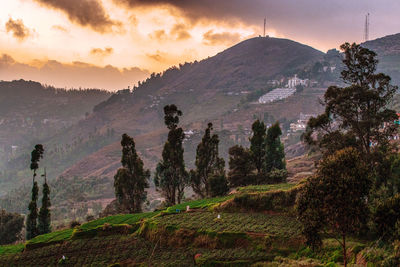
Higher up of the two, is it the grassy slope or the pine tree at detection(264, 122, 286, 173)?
the pine tree at detection(264, 122, 286, 173)

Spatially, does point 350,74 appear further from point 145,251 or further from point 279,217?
point 145,251

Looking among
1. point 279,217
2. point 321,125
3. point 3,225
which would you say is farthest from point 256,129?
point 3,225

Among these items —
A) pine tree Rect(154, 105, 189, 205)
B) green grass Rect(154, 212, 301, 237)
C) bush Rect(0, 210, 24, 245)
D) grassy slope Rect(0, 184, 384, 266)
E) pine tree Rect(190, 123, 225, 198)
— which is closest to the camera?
grassy slope Rect(0, 184, 384, 266)

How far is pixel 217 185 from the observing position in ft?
188

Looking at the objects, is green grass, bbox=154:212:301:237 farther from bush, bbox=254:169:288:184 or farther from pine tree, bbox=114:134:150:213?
bush, bbox=254:169:288:184

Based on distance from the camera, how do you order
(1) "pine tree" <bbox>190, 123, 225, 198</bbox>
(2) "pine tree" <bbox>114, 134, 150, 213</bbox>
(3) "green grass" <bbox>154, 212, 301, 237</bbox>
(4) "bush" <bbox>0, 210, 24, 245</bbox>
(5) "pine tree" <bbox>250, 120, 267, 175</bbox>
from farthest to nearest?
(4) "bush" <bbox>0, 210, 24, 245</bbox>, (1) "pine tree" <bbox>190, 123, 225, 198</bbox>, (5) "pine tree" <bbox>250, 120, 267, 175</bbox>, (2) "pine tree" <bbox>114, 134, 150, 213</bbox>, (3) "green grass" <bbox>154, 212, 301, 237</bbox>

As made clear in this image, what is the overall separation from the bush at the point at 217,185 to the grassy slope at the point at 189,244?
56.2 ft

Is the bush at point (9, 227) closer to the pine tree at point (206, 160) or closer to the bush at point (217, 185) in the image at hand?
the pine tree at point (206, 160)

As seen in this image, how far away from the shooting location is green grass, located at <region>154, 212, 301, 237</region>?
28845 mm

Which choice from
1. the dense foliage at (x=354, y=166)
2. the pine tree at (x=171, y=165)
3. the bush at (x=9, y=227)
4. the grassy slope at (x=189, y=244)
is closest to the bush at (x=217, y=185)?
the pine tree at (x=171, y=165)

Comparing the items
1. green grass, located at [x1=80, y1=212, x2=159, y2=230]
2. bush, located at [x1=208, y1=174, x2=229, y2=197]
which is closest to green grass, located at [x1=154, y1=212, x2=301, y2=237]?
green grass, located at [x1=80, y1=212, x2=159, y2=230]

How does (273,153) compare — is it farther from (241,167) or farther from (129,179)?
(129,179)

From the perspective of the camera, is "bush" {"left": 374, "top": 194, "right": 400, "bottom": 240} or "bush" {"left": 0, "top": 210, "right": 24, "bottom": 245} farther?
"bush" {"left": 0, "top": 210, "right": 24, "bottom": 245}

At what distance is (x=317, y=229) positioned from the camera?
63.8 ft
